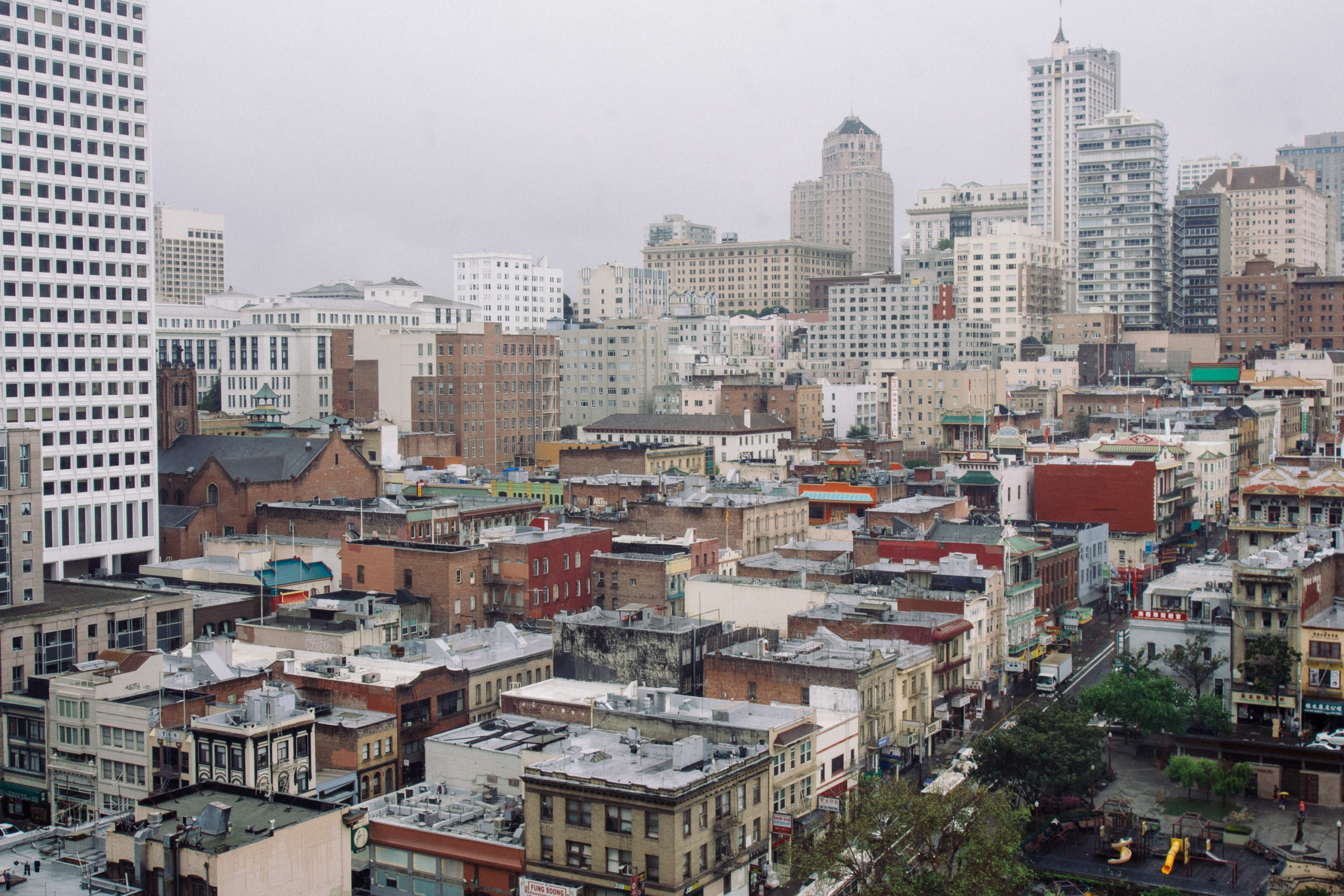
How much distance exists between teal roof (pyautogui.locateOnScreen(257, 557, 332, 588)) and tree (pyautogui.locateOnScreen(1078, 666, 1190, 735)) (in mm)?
56816

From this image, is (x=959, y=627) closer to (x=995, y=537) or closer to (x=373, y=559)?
(x=995, y=537)

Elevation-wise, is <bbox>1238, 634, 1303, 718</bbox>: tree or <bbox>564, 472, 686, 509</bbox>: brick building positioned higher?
<bbox>564, 472, 686, 509</bbox>: brick building

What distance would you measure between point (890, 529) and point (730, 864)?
218ft

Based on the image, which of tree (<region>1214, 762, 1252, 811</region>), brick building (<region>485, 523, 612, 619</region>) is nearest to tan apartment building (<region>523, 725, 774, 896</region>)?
tree (<region>1214, 762, 1252, 811</region>)

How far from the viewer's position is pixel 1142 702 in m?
86.2

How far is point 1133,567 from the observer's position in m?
143

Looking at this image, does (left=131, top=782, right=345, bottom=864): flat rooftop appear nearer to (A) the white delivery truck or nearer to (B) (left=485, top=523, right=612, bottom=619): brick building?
(B) (left=485, top=523, right=612, bottom=619): brick building

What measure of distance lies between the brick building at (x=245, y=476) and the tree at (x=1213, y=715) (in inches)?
3123

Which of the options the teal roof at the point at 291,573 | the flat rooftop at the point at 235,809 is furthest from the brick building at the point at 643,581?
the flat rooftop at the point at 235,809

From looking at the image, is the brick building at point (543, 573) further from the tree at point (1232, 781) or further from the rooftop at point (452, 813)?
the tree at point (1232, 781)

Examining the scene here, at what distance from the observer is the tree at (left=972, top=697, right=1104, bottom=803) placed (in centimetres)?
7331

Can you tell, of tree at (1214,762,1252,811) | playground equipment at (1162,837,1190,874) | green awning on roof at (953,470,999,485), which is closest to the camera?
playground equipment at (1162,837,1190,874)

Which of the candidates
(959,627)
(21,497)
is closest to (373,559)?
(21,497)

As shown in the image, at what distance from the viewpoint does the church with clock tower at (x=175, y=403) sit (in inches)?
5748
